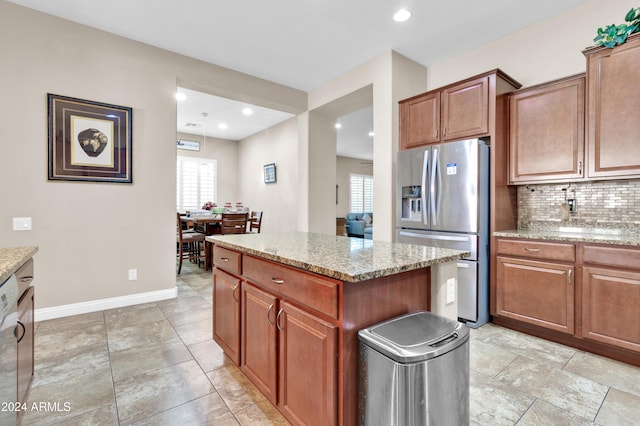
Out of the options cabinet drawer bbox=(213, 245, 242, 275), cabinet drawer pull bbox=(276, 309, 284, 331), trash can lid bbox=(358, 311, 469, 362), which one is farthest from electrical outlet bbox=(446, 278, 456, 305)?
cabinet drawer bbox=(213, 245, 242, 275)

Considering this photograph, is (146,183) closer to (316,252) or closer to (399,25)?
(316,252)

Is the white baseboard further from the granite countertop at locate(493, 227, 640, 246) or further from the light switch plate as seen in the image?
the granite countertop at locate(493, 227, 640, 246)

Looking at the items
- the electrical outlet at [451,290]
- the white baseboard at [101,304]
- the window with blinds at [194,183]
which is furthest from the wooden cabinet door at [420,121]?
the window with blinds at [194,183]

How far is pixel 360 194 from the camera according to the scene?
10.8 metres

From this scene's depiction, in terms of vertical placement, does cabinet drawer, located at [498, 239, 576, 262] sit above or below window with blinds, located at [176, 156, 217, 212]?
below

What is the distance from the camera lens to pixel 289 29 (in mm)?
3217

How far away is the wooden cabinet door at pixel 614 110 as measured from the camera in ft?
7.29

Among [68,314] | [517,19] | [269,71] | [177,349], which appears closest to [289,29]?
[269,71]

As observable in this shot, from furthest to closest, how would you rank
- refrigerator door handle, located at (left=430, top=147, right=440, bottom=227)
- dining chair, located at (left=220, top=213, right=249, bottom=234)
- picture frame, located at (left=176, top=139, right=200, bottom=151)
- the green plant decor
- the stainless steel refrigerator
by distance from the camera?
1. picture frame, located at (left=176, top=139, right=200, bottom=151)
2. dining chair, located at (left=220, top=213, right=249, bottom=234)
3. refrigerator door handle, located at (left=430, top=147, right=440, bottom=227)
4. the stainless steel refrigerator
5. the green plant decor

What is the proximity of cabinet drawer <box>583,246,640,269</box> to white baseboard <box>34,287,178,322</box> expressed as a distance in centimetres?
406

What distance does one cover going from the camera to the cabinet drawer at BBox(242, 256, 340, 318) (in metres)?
1.18

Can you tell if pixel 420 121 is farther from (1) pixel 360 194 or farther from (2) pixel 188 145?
(1) pixel 360 194

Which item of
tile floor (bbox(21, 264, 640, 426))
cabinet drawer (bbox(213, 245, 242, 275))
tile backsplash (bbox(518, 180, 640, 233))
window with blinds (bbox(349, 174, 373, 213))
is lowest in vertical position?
tile floor (bbox(21, 264, 640, 426))

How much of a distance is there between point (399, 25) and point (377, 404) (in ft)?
11.1
